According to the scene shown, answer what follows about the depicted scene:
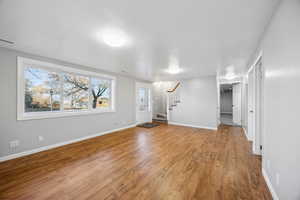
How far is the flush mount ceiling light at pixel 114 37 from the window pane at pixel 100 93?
2306 mm

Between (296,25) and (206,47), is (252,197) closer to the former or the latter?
(296,25)

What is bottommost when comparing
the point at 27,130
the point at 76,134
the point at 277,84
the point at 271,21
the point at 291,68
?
the point at 76,134

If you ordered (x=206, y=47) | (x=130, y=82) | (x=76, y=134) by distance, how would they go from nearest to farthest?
(x=206, y=47)
(x=76, y=134)
(x=130, y=82)

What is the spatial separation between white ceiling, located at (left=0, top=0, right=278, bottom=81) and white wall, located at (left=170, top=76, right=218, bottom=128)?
2.63 m

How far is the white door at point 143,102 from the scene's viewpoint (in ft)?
20.0

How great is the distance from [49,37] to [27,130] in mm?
2196

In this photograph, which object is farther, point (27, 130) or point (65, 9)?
point (27, 130)

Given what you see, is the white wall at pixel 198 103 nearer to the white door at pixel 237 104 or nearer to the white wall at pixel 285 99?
the white door at pixel 237 104

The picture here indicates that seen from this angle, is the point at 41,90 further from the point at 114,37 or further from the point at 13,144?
the point at 114,37

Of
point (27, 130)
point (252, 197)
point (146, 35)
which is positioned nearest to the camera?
point (252, 197)

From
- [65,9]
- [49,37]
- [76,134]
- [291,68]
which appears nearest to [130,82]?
[76,134]

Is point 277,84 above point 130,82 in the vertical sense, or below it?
below

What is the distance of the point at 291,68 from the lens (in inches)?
44.3

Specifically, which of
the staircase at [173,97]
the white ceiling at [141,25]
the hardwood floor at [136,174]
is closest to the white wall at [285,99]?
the white ceiling at [141,25]
